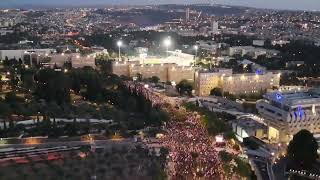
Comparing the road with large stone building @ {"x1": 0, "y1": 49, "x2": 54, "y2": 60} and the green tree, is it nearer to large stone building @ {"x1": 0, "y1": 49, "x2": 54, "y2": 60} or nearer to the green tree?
the green tree

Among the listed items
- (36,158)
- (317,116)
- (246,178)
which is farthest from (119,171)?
(317,116)

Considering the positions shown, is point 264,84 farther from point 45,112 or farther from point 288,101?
point 45,112

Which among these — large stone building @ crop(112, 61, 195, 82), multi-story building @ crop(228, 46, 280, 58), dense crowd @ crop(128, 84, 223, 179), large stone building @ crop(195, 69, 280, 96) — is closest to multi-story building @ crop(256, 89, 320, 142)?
dense crowd @ crop(128, 84, 223, 179)

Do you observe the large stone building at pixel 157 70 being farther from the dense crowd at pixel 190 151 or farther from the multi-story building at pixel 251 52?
the multi-story building at pixel 251 52

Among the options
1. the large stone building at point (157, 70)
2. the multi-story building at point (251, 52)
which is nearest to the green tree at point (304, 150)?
the large stone building at point (157, 70)

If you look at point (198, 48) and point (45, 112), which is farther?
point (198, 48)

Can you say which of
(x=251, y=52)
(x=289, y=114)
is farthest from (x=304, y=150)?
(x=251, y=52)

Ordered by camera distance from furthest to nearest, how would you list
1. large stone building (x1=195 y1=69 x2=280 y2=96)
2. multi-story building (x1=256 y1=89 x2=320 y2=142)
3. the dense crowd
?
large stone building (x1=195 y1=69 x2=280 y2=96), multi-story building (x1=256 y1=89 x2=320 y2=142), the dense crowd

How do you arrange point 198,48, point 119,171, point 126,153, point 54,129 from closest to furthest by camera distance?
1. point 119,171
2. point 126,153
3. point 54,129
4. point 198,48
